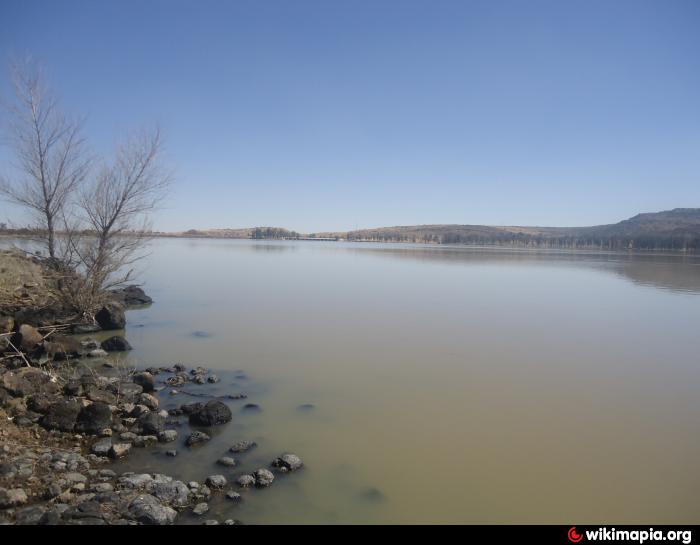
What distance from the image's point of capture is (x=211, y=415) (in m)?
6.80

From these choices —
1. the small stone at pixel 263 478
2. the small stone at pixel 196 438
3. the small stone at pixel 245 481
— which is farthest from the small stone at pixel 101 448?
the small stone at pixel 263 478

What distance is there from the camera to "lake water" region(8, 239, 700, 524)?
17.1 ft

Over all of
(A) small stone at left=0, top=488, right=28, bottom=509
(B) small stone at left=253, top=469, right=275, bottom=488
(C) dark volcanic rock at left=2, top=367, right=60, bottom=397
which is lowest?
(B) small stone at left=253, top=469, right=275, bottom=488

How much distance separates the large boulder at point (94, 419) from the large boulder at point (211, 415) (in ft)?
3.71

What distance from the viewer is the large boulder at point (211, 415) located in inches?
266

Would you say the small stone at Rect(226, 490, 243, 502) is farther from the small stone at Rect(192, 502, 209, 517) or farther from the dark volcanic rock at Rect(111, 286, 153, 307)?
the dark volcanic rock at Rect(111, 286, 153, 307)

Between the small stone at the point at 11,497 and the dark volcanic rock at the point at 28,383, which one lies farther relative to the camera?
the dark volcanic rock at the point at 28,383

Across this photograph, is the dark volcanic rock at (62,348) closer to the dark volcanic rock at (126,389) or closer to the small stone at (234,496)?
the dark volcanic rock at (126,389)

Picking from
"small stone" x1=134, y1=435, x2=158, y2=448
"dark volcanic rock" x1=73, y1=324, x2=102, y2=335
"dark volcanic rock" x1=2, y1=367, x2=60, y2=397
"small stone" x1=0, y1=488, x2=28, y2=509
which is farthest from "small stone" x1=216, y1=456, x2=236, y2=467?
"dark volcanic rock" x1=73, y1=324, x2=102, y2=335

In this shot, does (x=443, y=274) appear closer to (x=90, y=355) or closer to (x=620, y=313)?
(x=620, y=313)

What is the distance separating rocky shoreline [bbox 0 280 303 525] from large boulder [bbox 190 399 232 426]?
14 mm

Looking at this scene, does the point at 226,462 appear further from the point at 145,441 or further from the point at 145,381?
the point at 145,381
